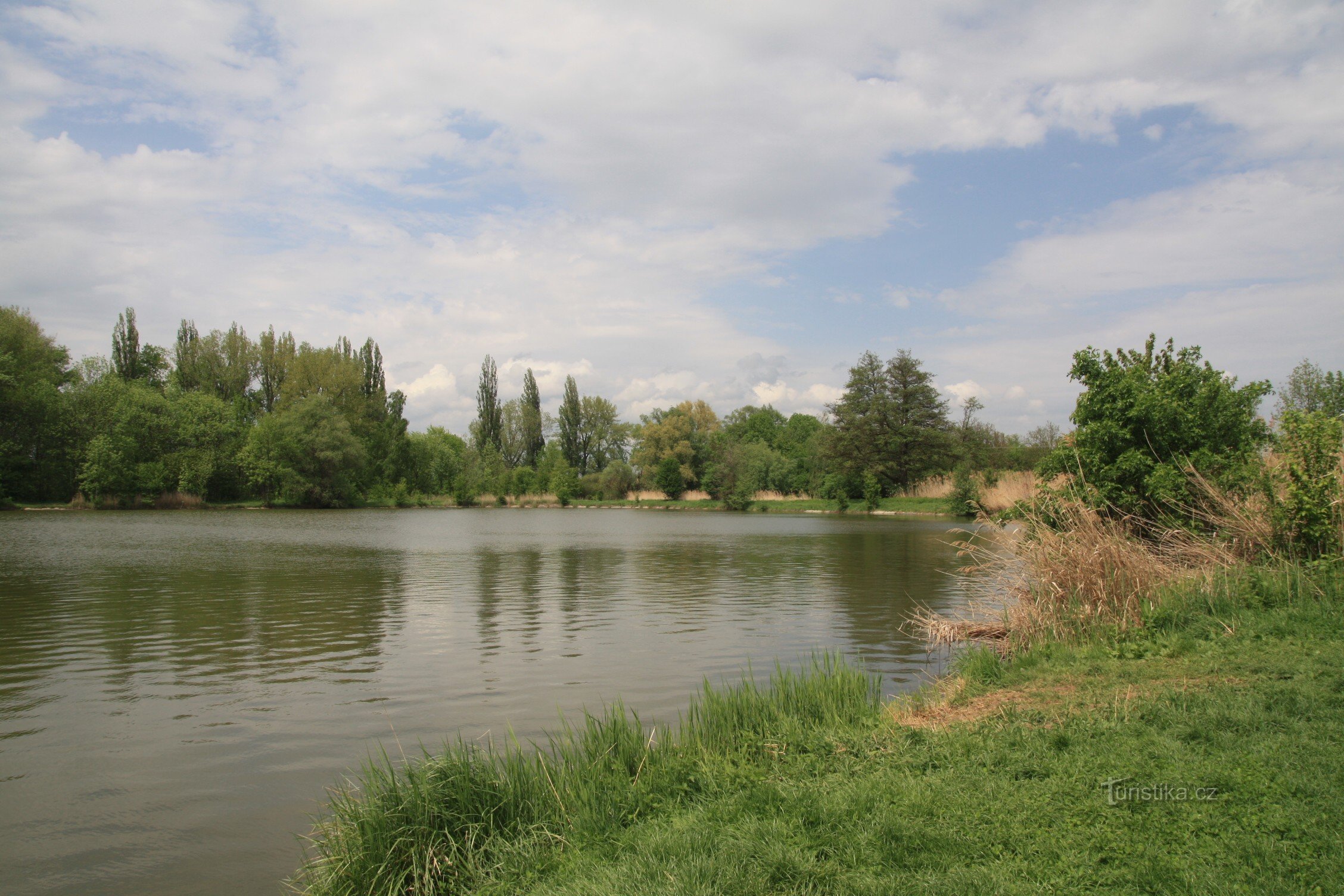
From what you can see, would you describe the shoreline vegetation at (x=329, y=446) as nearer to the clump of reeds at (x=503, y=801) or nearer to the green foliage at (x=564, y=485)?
the green foliage at (x=564, y=485)

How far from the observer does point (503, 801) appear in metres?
5.21

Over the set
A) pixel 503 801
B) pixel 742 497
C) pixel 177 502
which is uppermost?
pixel 177 502

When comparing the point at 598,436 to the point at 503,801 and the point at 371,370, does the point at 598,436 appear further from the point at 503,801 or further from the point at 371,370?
the point at 503,801

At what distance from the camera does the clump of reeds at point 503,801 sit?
4.70 meters

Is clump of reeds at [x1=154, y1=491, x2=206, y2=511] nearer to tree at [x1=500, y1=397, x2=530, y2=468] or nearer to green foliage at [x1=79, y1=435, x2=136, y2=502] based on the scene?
green foliage at [x1=79, y1=435, x2=136, y2=502]

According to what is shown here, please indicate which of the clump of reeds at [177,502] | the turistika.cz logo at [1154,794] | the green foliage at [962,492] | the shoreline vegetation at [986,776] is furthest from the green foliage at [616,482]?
the turistika.cz logo at [1154,794]

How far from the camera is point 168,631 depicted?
12.7 m

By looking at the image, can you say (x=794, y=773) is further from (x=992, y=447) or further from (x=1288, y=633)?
(x=992, y=447)

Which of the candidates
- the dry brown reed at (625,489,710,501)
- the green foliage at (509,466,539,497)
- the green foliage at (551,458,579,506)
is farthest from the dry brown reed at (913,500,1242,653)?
the green foliage at (509,466,539,497)

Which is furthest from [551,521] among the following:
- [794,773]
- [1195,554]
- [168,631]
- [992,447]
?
[794,773]

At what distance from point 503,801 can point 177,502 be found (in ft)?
216

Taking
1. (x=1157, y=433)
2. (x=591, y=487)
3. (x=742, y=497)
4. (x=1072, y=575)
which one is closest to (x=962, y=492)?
(x=742, y=497)

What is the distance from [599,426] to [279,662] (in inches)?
3563

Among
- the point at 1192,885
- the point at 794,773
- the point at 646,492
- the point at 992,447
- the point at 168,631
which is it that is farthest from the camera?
the point at 646,492
